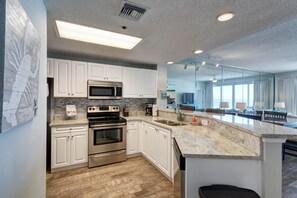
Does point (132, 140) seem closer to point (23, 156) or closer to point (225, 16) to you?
point (23, 156)

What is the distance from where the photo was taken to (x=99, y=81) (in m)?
3.29

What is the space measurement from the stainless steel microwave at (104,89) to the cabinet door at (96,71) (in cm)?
12

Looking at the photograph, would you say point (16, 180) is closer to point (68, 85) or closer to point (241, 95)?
point (68, 85)

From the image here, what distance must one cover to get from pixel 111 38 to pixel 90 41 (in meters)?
0.36

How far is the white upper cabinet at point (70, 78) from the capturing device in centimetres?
292

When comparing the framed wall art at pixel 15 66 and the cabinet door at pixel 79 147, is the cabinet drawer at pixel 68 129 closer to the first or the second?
the cabinet door at pixel 79 147

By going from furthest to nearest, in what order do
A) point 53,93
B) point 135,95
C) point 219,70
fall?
point 219,70 < point 135,95 < point 53,93

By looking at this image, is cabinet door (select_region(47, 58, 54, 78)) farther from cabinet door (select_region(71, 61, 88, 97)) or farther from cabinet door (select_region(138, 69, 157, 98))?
cabinet door (select_region(138, 69, 157, 98))

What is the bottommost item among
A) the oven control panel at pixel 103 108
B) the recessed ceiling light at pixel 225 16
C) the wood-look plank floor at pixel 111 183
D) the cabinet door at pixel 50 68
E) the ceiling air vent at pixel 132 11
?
the wood-look plank floor at pixel 111 183

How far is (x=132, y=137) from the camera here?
340 cm

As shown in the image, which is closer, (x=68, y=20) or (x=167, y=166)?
(x=68, y=20)

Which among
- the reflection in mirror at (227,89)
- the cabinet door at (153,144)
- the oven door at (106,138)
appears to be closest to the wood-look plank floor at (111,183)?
the cabinet door at (153,144)

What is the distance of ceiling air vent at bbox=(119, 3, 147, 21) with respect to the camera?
1524mm

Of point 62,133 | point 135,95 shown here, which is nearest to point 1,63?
point 62,133
